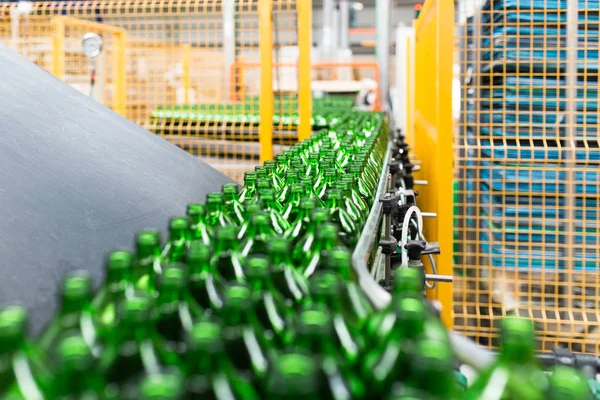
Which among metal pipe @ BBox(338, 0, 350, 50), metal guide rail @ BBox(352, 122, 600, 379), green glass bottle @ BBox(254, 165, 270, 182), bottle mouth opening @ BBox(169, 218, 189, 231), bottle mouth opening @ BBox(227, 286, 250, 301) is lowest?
metal guide rail @ BBox(352, 122, 600, 379)

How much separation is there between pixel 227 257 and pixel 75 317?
35 centimetres

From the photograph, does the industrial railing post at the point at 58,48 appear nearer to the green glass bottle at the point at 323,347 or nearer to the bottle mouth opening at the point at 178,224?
the bottle mouth opening at the point at 178,224

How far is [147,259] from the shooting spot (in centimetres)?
111

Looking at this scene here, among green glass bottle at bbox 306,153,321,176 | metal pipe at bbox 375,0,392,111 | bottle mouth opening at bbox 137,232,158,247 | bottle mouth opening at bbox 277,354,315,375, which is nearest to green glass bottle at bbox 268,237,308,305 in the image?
bottle mouth opening at bbox 137,232,158,247

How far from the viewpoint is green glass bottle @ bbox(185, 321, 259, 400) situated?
2.18ft

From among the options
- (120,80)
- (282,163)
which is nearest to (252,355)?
(282,163)

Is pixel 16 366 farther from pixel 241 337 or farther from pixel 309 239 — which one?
pixel 309 239

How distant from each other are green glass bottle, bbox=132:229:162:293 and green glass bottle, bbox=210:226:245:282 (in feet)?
0.36

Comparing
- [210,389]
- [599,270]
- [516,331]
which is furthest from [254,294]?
[599,270]

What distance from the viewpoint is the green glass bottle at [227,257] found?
1.12 meters

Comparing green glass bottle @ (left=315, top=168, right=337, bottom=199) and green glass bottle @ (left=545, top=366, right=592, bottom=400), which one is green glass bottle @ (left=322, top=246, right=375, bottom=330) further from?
green glass bottle @ (left=315, top=168, right=337, bottom=199)

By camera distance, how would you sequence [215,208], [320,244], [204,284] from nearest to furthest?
1. [204,284]
2. [320,244]
3. [215,208]

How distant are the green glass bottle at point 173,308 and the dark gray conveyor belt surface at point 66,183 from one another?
52 centimetres

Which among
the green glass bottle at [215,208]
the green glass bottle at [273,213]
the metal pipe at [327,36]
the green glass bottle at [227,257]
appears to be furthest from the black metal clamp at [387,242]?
the metal pipe at [327,36]
